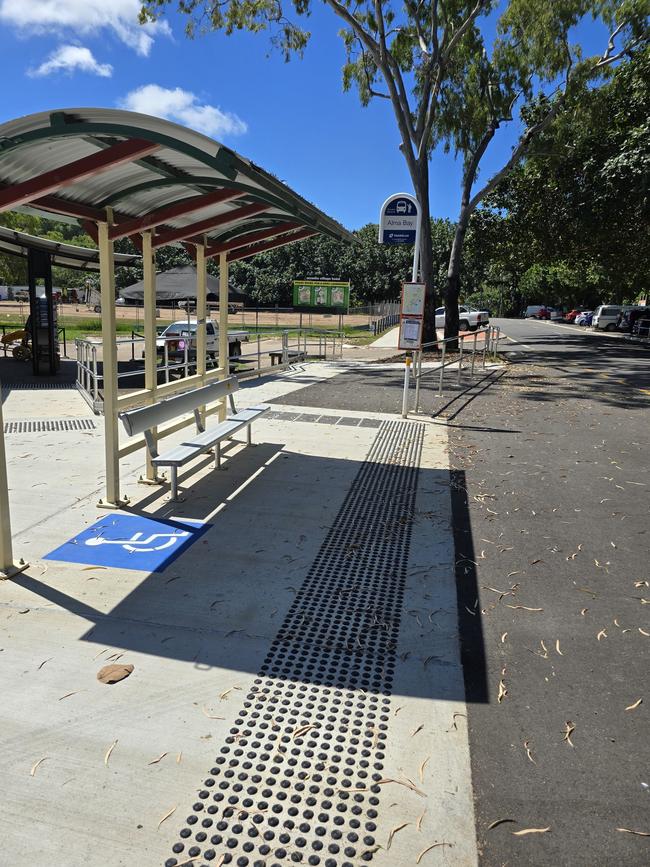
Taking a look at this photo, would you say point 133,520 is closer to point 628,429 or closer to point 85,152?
point 85,152

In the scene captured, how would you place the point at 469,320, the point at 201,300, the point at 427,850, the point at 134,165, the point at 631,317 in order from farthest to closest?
the point at 631,317 → the point at 469,320 → the point at 201,300 → the point at 134,165 → the point at 427,850

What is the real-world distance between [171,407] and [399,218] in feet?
17.1

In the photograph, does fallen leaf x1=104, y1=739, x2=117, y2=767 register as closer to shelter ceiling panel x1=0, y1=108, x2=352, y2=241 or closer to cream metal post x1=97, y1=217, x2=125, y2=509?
cream metal post x1=97, y1=217, x2=125, y2=509

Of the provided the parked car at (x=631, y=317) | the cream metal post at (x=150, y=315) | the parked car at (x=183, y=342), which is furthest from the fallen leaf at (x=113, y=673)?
the parked car at (x=631, y=317)

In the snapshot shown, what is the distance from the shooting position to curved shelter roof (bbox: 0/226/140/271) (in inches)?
474

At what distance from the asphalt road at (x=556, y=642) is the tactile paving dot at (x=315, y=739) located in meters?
0.48

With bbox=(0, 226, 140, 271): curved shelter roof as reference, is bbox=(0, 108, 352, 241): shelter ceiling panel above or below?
below

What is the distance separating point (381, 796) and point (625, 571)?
2.98 meters

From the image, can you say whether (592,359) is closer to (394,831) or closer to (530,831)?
(530,831)

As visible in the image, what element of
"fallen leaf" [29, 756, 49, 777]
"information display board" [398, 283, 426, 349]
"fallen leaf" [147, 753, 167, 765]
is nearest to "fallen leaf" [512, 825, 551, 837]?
"fallen leaf" [147, 753, 167, 765]

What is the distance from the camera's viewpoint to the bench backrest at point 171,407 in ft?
17.6

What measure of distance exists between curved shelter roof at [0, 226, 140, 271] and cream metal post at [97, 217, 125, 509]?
7.89m

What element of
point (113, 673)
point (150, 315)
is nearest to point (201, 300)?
point (150, 315)

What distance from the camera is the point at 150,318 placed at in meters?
5.92
